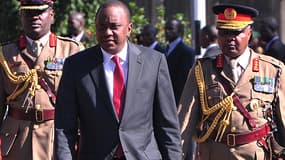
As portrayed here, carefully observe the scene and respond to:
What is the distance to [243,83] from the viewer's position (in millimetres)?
6926

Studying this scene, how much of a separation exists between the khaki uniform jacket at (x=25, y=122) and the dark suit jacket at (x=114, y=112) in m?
1.74

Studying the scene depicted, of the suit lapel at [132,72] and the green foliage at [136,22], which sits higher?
the suit lapel at [132,72]

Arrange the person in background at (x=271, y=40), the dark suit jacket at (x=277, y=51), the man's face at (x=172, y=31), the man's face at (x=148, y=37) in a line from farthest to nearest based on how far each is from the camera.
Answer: the man's face at (x=148, y=37) → the man's face at (x=172, y=31) → the person in background at (x=271, y=40) → the dark suit jacket at (x=277, y=51)

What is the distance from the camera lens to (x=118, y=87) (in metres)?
5.52

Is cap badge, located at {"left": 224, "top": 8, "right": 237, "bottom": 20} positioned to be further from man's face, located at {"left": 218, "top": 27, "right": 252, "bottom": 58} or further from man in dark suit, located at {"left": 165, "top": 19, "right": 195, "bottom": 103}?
man in dark suit, located at {"left": 165, "top": 19, "right": 195, "bottom": 103}

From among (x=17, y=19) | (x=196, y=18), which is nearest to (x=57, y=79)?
(x=196, y=18)

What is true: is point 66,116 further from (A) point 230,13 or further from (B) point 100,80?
(A) point 230,13

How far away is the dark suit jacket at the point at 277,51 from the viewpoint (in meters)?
11.2

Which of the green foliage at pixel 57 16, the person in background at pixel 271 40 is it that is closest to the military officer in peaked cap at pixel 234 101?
the person in background at pixel 271 40

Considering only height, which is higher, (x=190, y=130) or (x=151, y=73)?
(x=151, y=73)

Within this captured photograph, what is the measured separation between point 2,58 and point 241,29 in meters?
2.06

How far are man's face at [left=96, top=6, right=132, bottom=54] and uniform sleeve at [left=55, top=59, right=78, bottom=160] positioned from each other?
0.32 metres

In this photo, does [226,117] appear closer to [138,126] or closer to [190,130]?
[190,130]

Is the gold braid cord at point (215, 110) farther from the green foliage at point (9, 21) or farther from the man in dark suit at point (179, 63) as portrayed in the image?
the green foliage at point (9, 21)
